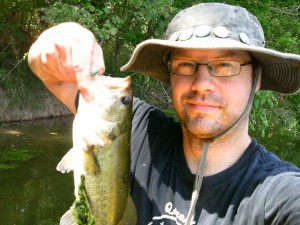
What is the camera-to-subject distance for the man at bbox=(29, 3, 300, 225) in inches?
83.1

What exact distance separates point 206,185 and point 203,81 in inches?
18.7

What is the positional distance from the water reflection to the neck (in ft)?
20.1

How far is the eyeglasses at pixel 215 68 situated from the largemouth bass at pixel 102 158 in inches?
14.9

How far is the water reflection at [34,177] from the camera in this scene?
822 centimetres

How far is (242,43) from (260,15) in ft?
28.9

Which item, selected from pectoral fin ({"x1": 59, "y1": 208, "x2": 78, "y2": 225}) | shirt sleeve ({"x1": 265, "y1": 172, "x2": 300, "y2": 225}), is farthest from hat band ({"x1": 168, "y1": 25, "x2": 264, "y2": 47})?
pectoral fin ({"x1": 59, "y1": 208, "x2": 78, "y2": 225})

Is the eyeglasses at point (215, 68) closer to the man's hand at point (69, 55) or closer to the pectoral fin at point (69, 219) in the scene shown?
the man's hand at point (69, 55)

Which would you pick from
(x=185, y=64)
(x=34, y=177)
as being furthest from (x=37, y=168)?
(x=185, y=64)

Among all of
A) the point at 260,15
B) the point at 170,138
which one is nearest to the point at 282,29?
the point at 260,15

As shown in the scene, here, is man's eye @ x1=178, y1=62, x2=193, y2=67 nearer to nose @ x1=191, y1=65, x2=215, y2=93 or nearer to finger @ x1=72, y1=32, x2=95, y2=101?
nose @ x1=191, y1=65, x2=215, y2=93

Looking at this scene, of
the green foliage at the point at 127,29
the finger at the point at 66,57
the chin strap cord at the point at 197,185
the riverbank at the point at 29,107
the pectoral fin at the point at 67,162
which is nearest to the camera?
the chin strap cord at the point at 197,185

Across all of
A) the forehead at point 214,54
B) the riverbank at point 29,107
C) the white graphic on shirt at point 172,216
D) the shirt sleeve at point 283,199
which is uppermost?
the forehead at point 214,54

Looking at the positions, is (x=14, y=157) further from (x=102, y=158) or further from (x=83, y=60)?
(x=83, y=60)

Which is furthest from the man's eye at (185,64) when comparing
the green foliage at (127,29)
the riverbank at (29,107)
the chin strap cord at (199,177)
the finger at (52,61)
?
the riverbank at (29,107)
